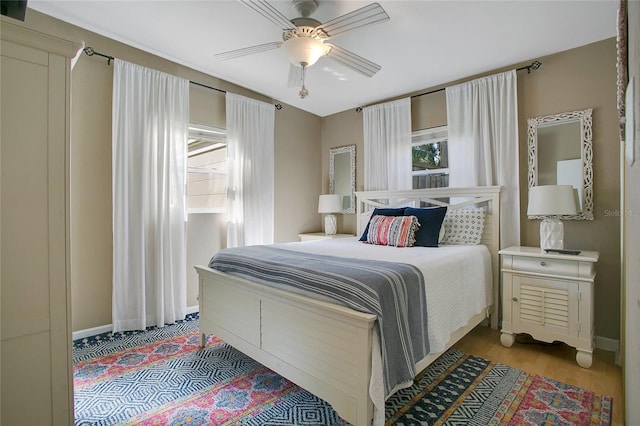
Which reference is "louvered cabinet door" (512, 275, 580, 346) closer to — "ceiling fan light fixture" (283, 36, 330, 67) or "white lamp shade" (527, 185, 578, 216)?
"white lamp shade" (527, 185, 578, 216)

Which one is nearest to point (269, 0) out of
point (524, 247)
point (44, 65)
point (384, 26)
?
point (384, 26)

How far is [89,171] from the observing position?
9.03 ft

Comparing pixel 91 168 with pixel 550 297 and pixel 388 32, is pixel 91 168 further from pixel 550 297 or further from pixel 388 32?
pixel 550 297

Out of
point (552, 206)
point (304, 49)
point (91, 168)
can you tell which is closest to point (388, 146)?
point (552, 206)

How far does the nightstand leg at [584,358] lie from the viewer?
2248 millimetres

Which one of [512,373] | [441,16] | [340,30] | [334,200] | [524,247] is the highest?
[441,16]

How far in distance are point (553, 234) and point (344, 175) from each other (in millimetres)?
2746

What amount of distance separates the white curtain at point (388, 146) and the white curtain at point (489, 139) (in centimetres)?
54

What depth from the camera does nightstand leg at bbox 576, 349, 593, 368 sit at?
7.38ft

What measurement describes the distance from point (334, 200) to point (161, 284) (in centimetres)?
239

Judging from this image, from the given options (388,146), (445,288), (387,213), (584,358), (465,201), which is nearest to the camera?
(445,288)

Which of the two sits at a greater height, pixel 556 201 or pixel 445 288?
pixel 556 201

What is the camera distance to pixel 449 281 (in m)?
2.14

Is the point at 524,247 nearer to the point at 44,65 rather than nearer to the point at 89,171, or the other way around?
the point at 44,65
